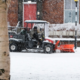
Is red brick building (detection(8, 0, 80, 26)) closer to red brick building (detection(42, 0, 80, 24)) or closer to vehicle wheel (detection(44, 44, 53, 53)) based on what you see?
red brick building (detection(42, 0, 80, 24))

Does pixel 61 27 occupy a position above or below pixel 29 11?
below

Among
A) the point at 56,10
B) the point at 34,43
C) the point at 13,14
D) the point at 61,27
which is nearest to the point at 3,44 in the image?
the point at 34,43

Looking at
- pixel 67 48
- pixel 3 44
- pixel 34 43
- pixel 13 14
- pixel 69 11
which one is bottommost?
pixel 67 48

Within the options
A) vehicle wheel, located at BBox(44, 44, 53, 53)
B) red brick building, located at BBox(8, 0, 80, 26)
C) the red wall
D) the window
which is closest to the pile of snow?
red brick building, located at BBox(8, 0, 80, 26)

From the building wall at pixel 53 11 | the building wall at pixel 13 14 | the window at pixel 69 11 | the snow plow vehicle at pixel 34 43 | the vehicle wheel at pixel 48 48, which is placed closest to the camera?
the vehicle wheel at pixel 48 48

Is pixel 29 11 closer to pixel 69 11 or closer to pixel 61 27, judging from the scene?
pixel 61 27

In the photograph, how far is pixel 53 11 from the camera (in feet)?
66.3

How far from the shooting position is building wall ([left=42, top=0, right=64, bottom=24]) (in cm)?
2011

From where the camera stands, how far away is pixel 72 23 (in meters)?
20.2

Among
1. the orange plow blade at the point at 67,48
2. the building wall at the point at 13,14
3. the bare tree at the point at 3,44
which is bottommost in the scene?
the orange plow blade at the point at 67,48

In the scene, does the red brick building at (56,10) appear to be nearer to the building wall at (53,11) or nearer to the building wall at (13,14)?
the building wall at (53,11)

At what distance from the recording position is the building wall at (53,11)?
20.1 m

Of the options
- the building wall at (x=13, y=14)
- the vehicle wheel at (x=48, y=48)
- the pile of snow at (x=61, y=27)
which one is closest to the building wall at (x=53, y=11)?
the pile of snow at (x=61, y=27)

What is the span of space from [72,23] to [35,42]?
700 cm
